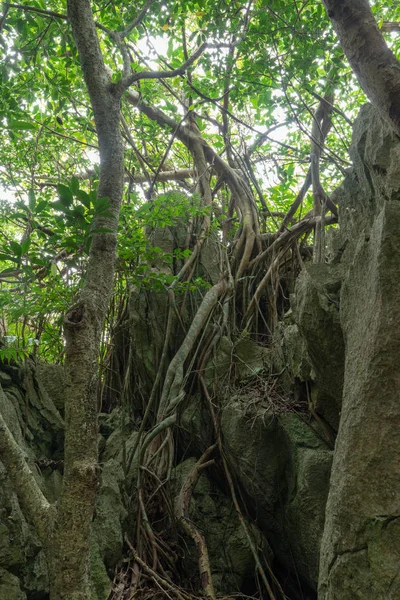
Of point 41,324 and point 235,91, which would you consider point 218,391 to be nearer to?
point 41,324

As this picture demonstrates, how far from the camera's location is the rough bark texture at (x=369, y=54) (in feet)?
5.57

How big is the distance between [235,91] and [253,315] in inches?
76.5

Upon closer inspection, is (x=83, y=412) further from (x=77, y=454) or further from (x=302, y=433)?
(x=302, y=433)

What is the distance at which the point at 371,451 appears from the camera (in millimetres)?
1643

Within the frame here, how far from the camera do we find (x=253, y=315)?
13.3 feet

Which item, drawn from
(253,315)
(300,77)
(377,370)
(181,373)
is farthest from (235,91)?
(377,370)

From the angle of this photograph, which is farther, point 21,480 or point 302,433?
point 302,433

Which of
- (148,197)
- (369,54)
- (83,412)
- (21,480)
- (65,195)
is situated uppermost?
(148,197)

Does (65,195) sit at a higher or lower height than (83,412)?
higher

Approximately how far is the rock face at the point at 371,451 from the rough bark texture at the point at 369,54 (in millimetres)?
379

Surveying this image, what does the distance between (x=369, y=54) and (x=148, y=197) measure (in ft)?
10.2

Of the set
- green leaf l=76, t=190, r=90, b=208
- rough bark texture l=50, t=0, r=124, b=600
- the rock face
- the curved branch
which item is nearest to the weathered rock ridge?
the rock face

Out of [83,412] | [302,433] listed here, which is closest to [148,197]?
[302,433]

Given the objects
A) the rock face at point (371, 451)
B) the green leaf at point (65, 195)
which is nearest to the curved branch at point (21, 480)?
the green leaf at point (65, 195)
